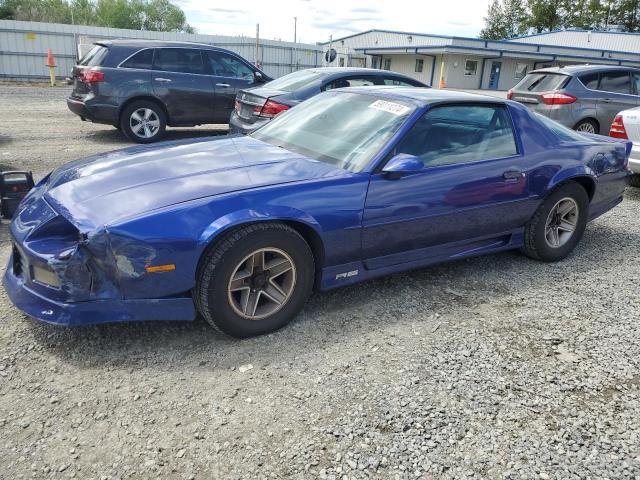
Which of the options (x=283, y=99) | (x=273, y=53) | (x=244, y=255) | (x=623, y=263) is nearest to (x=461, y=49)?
(x=273, y=53)

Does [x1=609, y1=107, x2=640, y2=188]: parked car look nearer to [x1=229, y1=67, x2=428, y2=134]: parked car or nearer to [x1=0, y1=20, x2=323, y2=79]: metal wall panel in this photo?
[x1=229, y1=67, x2=428, y2=134]: parked car

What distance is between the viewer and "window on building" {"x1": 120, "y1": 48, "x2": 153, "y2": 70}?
8984 mm

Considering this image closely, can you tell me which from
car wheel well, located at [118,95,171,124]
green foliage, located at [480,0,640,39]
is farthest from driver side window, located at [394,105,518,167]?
green foliage, located at [480,0,640,39]

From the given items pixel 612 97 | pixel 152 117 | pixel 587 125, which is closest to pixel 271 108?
pixel 152 117

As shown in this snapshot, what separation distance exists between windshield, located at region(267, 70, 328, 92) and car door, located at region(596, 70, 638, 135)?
18.1 feet

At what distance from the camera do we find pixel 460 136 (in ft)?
12.8

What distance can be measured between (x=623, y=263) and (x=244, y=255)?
3629 millimetres

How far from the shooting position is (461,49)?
37.0 m

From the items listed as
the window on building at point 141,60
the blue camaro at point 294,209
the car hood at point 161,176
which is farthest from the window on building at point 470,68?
the car hood at point 161,176

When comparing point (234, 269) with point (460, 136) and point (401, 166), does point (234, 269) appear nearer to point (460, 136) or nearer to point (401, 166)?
point (401, 166)

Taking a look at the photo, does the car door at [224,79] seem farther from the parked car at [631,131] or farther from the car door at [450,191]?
the car door at [450,191]

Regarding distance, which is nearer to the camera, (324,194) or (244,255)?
(244,255)

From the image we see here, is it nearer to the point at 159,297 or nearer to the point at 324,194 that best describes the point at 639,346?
the point at 324,194

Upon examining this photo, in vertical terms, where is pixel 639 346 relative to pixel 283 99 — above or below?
below
